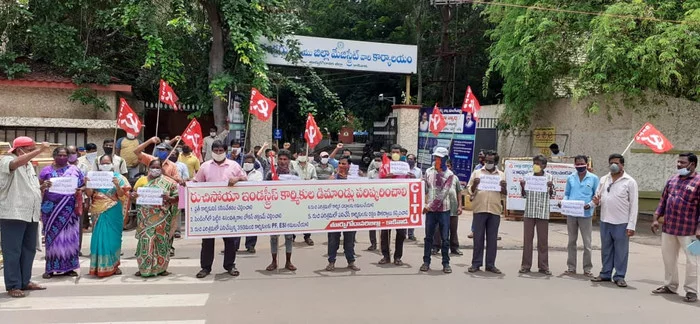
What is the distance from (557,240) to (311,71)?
27.8ft

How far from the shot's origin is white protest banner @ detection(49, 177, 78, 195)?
715cm

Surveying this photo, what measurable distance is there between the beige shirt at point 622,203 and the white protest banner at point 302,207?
2577mm

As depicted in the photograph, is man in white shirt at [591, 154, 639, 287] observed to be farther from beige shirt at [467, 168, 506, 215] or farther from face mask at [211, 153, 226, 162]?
face mask at [211, 153, 226, 162]

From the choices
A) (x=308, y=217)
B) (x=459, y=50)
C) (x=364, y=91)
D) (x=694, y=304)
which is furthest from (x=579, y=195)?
(x=364, y=91)

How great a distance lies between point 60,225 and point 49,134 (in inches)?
293

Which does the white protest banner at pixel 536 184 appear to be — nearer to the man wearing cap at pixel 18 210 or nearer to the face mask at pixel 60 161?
the man wearing cap at pixel 18 210

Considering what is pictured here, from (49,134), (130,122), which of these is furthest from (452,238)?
(49,134)

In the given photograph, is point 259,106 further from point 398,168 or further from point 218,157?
point 398,168

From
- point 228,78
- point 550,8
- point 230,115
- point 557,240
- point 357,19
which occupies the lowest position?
point 557,240

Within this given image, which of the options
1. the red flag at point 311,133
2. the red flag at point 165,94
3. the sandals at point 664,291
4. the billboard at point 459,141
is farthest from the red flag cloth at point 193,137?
the sandals at point 664,291

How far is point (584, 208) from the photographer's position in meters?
8.10

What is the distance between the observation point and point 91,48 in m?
15.5

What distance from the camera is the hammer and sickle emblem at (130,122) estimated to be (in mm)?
9711

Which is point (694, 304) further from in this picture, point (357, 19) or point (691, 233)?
point (357, 19)
